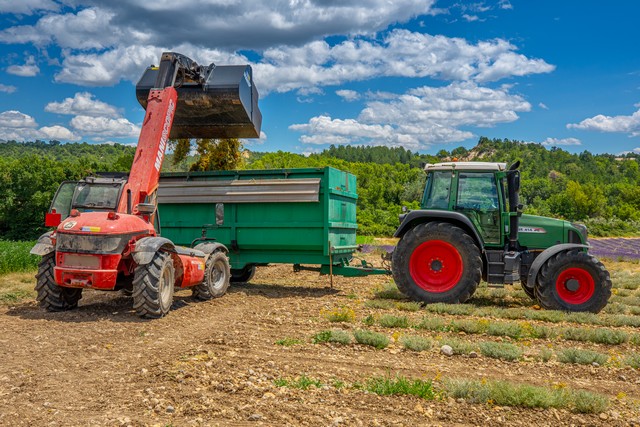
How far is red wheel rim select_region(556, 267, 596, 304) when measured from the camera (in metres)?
9.38

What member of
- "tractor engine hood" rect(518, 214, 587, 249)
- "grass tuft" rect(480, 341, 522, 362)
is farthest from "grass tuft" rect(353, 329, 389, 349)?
"tractor engine hood" rect(518, 214, 587, 249)

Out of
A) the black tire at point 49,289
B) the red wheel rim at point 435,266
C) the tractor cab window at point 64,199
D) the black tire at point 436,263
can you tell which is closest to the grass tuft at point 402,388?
the black tire at point 436,263

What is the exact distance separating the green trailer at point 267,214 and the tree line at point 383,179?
152 centimetres

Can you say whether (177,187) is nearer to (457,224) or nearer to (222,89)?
(222,89)

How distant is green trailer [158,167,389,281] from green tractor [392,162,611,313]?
143cm

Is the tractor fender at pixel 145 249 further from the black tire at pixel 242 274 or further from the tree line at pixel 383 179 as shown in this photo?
the black tire at pixel 242 274

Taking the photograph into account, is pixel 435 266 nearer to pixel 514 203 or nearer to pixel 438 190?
pixel 438 190

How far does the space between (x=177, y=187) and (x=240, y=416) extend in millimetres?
8469

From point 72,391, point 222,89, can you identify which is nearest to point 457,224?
point 222,89

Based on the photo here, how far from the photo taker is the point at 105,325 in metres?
7.80

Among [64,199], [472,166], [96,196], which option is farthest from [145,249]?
[472,166]

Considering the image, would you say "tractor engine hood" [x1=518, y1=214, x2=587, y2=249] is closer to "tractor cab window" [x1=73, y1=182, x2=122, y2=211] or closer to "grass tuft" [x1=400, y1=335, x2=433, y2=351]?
"grass tuft" [x1=400, y1=335, x2=433, y2=351]

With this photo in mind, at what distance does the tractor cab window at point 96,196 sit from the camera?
930 cm

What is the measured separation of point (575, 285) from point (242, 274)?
24.3ft
